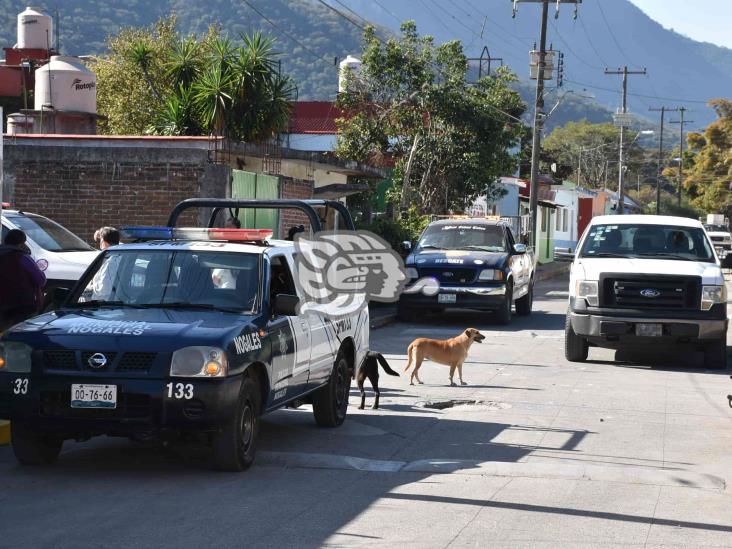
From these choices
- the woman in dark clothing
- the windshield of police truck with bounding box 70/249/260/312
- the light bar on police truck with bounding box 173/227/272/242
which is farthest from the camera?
the woman in dark clothing

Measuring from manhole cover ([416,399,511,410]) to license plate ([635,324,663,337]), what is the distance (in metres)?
4.13

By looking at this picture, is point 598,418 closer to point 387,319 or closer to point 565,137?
point 387,319

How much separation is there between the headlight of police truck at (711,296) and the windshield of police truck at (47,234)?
28.6 feet

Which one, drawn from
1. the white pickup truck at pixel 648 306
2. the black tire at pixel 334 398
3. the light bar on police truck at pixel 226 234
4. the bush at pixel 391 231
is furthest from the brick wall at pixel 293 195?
the light bar on police truck at pixel 226 234

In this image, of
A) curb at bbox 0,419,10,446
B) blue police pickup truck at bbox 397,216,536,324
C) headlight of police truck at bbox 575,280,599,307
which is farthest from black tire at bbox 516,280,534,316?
curb at bbox 0,419,10,446

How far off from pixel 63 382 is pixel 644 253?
11.1 m

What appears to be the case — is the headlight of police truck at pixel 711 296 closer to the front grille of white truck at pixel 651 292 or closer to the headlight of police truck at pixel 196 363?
the front grille of white truck at pixel 651 292

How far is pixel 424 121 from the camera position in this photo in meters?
38.5

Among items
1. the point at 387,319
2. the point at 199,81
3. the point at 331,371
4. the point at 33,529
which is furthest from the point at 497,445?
the point at 199,81

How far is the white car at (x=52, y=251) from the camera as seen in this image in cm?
1641

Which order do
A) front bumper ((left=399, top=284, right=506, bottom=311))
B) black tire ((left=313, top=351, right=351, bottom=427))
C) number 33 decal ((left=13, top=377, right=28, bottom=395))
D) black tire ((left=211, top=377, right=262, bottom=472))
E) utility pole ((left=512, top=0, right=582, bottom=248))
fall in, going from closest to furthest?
1. number 33 decal ((left=13, top=377, right=28, bottom=395))
2. black tire ((left=211, top=377, right=262, bottom=472))
3. black tire ((left=313, top=351, right=351, bottom=427))
4. front bumper ((left=399, top=284, right=506, bottom=311))
5. utility pole ((left=512, top=0, right=582, bottom=248))

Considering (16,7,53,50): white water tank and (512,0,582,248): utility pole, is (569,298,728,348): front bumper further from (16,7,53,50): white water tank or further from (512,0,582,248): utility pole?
(16,7,53,50): white water tank

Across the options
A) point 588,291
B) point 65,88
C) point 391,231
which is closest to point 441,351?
point 588,291

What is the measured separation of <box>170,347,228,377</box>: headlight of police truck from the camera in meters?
8.07
